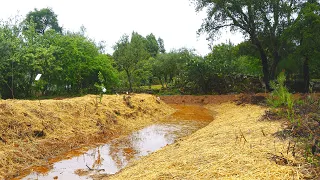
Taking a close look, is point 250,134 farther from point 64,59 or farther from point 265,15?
point 64,59

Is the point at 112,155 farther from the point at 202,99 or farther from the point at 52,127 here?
the point at 202,99

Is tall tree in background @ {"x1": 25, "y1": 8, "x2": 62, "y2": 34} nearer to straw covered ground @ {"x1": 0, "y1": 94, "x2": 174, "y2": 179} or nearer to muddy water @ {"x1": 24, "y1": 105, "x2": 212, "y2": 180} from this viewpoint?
straw covered ground @ {"x1": 0, "y1": 94, "x2": 174, "y2": 179}

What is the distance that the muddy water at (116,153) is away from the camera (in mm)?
5402

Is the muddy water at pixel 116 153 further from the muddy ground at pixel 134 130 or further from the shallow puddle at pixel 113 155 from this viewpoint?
the muddy ground at pixel 134 130

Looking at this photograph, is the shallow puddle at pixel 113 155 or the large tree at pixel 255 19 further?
the large tree at pixel 255 19

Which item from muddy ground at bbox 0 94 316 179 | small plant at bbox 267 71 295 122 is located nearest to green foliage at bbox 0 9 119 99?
muddy ground at bbox 0 94 316 179

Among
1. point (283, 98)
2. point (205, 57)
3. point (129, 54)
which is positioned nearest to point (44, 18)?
point (129, 54)

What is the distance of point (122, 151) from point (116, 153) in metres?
0.24

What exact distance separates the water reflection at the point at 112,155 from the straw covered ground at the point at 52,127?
1.74 ft

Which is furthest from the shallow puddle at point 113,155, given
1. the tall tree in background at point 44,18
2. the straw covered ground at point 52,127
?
the tall tree in background at point 44,18

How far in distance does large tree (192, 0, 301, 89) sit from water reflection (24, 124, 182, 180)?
33.5 feet

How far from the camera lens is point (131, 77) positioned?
2720cm

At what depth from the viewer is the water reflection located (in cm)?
541

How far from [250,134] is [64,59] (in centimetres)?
1941
